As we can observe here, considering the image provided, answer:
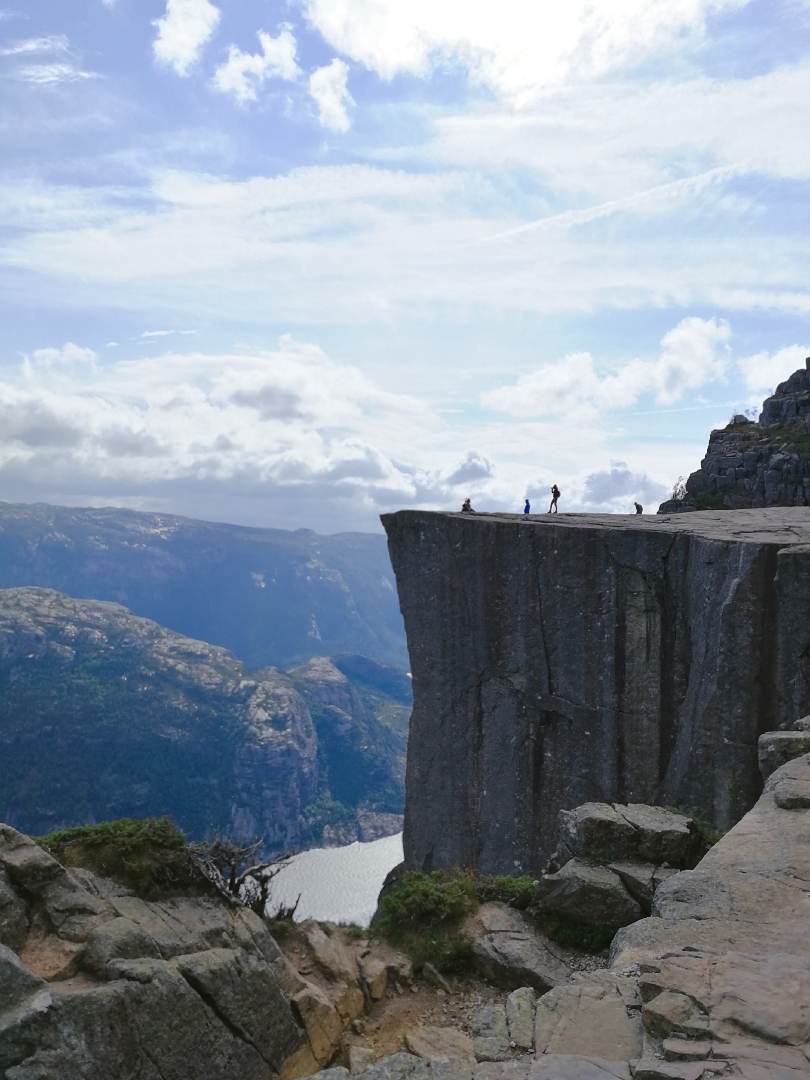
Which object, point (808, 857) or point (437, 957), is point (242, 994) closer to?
point (437, 957)

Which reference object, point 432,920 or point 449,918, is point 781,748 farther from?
point 432,920

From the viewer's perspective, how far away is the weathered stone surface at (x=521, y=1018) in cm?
784

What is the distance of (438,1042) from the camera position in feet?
41.2

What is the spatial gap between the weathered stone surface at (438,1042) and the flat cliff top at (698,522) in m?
16.0

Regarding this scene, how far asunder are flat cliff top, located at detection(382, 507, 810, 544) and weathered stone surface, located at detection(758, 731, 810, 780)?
30.1ft

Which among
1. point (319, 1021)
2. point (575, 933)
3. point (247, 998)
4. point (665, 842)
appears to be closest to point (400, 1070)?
point (247, 998)

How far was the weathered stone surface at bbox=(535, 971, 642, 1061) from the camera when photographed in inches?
286

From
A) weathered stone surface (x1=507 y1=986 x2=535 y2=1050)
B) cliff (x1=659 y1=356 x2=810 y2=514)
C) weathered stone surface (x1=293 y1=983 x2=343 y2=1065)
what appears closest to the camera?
weathered stone surface (x1=507 y1=986 x2=535 y2=1050)

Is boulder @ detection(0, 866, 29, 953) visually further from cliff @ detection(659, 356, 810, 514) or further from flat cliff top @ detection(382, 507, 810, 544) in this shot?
cliff @ detection(659, 356, 810, 514)

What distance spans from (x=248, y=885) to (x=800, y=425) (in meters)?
52.1

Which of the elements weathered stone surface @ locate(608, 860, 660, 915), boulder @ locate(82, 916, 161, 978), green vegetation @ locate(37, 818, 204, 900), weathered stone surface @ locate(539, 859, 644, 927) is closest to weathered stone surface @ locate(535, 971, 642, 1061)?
weathered stone surface @ locate(539, 859, 644, 927)

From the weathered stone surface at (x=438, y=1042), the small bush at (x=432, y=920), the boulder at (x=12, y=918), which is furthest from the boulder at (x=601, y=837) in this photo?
the boulder at (x=12, y=918)

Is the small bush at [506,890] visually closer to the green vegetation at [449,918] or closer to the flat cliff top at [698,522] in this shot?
the green vegetation at [449,918]

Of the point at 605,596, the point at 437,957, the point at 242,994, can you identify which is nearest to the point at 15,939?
the point at 242,994
